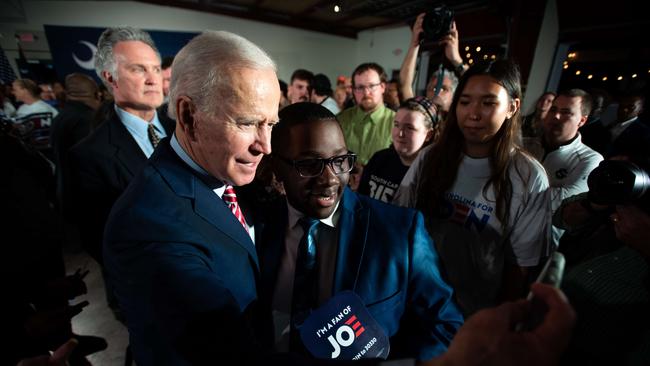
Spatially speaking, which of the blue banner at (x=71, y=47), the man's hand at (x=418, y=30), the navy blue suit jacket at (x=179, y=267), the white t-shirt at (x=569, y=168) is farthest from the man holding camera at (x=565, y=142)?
the blue banner at (x=71, y=47)

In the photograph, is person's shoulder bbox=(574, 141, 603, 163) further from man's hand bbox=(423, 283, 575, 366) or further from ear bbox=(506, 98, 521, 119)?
man's hand bbox=(423, 283, 575, 366)

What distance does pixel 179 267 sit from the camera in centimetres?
66

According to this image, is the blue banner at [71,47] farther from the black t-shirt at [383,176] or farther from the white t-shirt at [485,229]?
the white t-shirt at [485,229]

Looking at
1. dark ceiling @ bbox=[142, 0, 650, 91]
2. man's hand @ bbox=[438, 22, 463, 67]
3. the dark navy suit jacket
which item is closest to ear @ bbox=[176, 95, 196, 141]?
the dark navy suit jacket

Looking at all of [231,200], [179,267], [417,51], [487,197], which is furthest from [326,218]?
[417,51]

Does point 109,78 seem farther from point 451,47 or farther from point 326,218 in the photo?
point 451,47

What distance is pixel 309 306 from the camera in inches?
37.9

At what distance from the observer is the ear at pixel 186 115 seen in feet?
2.79

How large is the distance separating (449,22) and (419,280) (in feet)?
6.14

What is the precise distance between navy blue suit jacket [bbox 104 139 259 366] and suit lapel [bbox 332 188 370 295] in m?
0.28

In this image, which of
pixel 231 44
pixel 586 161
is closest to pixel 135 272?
pixel 231 44

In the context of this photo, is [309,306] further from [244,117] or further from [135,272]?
[244,117]

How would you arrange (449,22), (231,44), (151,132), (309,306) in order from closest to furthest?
(231,44) < (309,306) < (151,132) < (449,22)

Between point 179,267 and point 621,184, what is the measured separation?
130 cm
